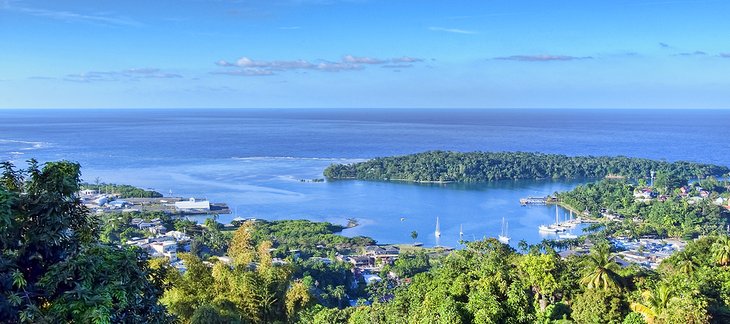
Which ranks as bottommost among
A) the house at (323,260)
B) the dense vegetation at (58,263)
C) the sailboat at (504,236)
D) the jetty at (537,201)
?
the sailboat at (504,236)

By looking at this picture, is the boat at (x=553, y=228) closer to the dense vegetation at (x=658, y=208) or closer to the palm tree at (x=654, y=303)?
the dense vegetation at (x=658, y=208)

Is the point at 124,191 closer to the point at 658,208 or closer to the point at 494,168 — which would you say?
the point at 494,168

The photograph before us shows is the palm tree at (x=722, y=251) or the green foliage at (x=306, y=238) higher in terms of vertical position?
the palm tree at (x=722, y=251)

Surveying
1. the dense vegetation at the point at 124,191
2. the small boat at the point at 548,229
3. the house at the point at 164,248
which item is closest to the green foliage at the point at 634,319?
the house at the point at 164,248

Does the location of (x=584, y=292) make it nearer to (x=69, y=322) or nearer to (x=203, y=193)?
(x=69, y=322)

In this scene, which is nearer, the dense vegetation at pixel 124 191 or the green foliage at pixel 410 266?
the green foliage at pixel 410 266

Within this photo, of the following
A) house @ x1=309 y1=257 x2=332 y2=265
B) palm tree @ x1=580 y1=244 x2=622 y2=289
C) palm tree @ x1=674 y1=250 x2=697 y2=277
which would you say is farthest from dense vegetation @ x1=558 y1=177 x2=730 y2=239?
palm tree @ x1=580 y1=244 x2=622 y2=289
